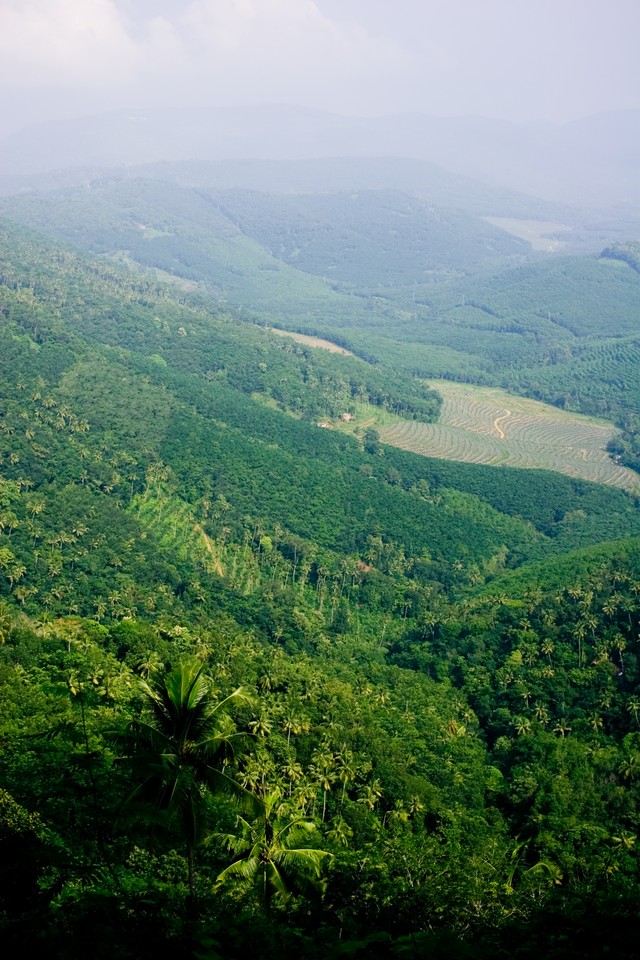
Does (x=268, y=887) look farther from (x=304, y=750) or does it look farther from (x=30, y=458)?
(x=30, y=458)

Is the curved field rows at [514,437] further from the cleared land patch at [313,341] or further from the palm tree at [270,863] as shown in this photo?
the palm tree at [270,863]

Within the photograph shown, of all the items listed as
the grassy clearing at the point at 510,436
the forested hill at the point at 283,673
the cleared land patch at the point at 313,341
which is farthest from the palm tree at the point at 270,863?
the cleared land patch at the point at 313,341

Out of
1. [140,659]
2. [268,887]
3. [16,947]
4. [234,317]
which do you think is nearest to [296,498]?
[140,659]

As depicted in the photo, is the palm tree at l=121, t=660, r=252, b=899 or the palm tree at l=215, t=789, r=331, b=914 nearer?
the palm tree at l=121, t=660, r=252, b=899

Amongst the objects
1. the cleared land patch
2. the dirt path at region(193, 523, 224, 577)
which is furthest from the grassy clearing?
the dirt path at region(193, 523, 224, 577)

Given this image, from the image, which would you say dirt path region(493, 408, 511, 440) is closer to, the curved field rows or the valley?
the curved field rows

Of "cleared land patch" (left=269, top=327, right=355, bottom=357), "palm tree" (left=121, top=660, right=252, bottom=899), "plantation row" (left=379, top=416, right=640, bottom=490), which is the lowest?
"plantation row" (left=379, top=416, right=640, bottom=490)

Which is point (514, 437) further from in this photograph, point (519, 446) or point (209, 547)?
point (209, 547)

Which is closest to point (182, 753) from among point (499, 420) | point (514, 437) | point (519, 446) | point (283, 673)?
point (283, 673)
